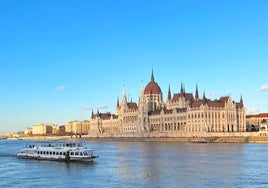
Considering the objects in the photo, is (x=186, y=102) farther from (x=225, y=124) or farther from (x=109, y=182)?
(x=109, y=182)

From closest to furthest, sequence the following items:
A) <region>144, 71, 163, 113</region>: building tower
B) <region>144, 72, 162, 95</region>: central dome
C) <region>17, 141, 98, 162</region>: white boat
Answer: <region>17, 141, 98, 162</region>: white boat
<region>144, 71, 163, 113</region>: building tower
<region>144, 72, 162, 95</region>: central dome

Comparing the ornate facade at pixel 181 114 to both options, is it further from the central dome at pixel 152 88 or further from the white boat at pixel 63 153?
the white boat at pixel 63 153

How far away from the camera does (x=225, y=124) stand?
484 ft

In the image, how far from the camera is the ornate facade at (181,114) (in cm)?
14700

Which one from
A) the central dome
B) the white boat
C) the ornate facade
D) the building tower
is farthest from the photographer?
the central dome

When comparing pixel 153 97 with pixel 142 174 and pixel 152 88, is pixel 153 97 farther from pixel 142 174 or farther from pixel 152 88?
pixel 142 174

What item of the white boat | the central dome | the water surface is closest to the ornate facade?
the central dome

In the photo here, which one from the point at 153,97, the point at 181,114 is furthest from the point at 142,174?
the point at 153,97

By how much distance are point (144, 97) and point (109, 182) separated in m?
152

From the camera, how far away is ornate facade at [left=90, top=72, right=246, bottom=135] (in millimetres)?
147000

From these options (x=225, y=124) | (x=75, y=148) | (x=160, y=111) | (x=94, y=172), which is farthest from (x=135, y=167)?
(x=160, y=111)

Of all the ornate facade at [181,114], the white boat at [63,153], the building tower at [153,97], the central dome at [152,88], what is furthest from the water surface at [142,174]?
the central dome at [152,88]

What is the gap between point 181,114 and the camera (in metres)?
160

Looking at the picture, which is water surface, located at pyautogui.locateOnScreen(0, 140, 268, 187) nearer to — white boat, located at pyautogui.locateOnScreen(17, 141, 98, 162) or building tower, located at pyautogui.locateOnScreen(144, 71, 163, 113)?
white boat, located at pyautogui.locateOnScreen(17, 141, 98, 162)
